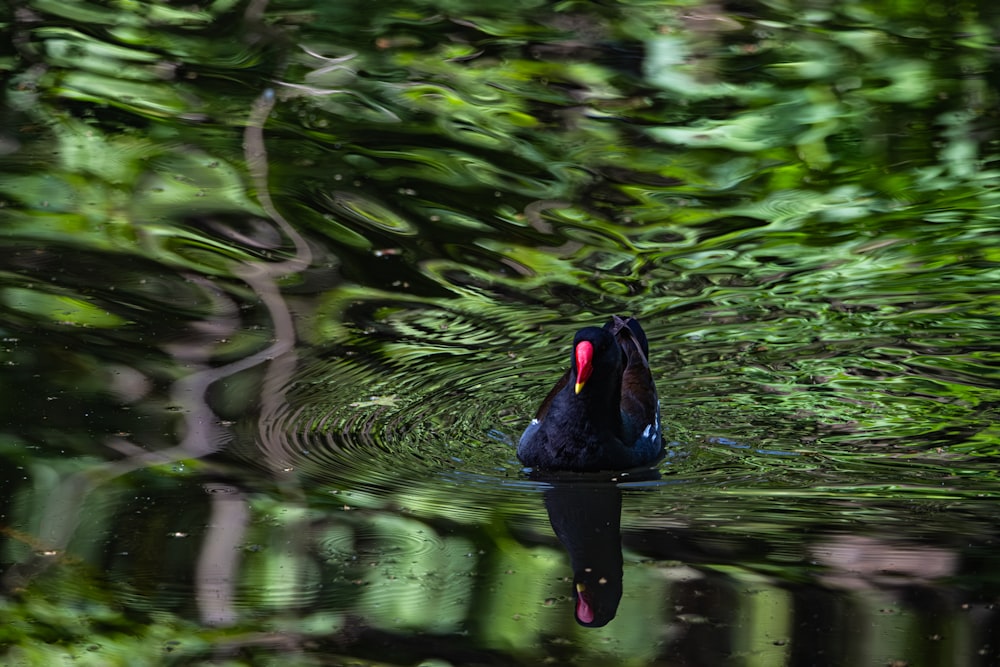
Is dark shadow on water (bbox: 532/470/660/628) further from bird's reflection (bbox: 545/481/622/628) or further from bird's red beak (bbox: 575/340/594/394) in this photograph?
bird's red beak (bbox: 575/340/594/394)

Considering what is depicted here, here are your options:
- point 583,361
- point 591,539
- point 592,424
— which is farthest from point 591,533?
point 583,361

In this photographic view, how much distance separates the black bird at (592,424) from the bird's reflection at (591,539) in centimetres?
15

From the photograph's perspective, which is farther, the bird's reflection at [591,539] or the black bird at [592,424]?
the black bird at [592,424]

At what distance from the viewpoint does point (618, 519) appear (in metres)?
5.96

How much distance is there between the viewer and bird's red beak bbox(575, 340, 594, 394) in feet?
21.2

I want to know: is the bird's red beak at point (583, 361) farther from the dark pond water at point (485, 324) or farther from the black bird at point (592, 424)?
the dark pond water at point (485, 324)

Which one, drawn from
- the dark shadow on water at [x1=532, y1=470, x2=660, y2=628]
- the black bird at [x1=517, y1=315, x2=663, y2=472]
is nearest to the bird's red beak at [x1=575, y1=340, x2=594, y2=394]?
the black bird at [x1=517, y1=315, x2=663, y2=472]

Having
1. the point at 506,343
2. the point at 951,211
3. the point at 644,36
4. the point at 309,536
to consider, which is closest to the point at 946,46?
the point at 644,36

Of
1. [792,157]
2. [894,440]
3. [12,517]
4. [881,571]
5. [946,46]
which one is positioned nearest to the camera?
[881,571]

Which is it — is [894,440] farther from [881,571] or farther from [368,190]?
[368,190]

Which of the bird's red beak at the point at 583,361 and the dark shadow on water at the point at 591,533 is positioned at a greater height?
the bird's red beak at the point at 583,361

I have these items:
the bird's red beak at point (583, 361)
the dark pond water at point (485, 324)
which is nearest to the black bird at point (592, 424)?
the bird's red beak at point (583, 361)

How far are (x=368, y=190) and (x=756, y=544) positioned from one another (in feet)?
15.1

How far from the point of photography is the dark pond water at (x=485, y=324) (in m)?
5.21
